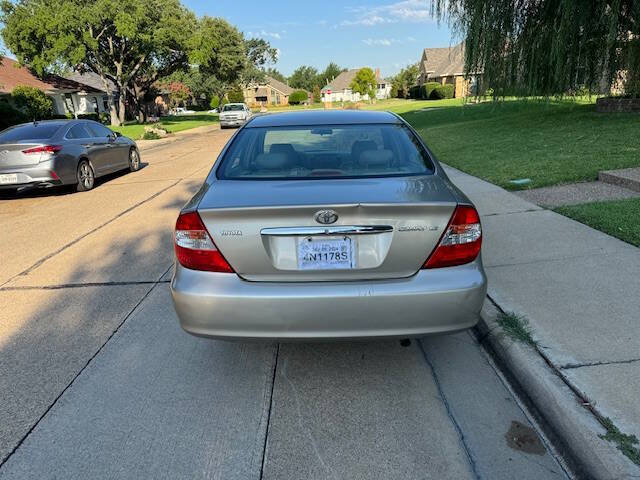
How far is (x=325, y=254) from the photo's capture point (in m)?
2.64

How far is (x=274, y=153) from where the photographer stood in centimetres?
357

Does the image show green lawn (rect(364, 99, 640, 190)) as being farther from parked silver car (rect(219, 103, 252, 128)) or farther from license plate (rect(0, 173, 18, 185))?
parked silver car (rect(219, 103, 252, 128))

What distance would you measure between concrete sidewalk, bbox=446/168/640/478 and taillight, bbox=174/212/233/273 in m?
1.94

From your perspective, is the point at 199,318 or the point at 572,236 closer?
the point at 199,318

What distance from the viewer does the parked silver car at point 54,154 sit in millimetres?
9336

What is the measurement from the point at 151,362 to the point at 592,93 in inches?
583

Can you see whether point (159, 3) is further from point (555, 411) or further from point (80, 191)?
point (555, 411)

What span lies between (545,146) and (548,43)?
11.6 feet

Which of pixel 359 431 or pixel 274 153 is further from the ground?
pixel 274 153

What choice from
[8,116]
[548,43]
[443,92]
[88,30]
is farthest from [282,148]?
[443,92]

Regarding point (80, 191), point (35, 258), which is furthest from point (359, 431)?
point (80, 191)

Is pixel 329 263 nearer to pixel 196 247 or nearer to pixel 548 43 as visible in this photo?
pixel 196 247

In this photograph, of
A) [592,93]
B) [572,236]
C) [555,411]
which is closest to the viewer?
[555,411]

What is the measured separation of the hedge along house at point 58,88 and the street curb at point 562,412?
1520 inches
